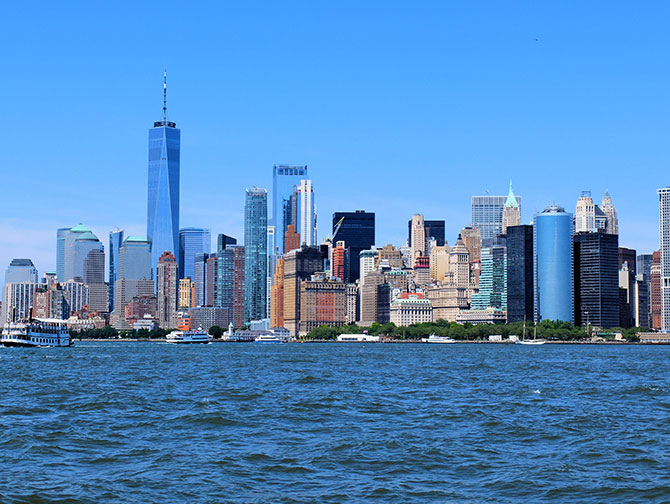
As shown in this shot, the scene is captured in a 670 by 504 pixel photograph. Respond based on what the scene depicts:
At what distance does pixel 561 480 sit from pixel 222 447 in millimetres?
16088

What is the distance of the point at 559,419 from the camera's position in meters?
56.6

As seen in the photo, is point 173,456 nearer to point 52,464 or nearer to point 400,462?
point 52,464

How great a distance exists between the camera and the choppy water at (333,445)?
3594 centimetres

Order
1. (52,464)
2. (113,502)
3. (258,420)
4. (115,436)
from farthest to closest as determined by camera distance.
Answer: (258,420), (115,436), (52,464), (113,502)

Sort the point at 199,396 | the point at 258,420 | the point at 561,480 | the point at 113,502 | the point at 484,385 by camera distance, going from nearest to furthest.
Result: the point at 113,502
the point at 561,480
the point at 258,420
the point at 199,396
the point at 484,385

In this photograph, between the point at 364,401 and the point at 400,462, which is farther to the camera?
the point at 364,401

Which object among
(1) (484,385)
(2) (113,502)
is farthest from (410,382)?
(2) (113,502)

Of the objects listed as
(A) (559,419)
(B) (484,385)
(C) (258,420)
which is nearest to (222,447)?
(C) (258,420)

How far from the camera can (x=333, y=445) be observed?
45.7 metres

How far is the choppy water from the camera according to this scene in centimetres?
3594

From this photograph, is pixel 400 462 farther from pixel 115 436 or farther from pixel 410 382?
pixel 410 382

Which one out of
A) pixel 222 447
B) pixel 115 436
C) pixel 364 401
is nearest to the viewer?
pixel 222 447

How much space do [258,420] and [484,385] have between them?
115 feet

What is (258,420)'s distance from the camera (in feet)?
183
